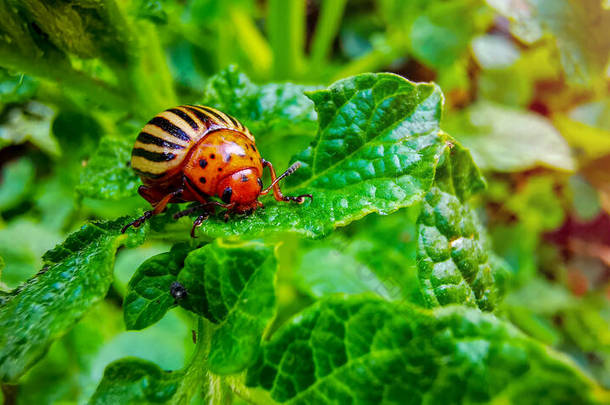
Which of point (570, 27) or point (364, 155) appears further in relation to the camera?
point (570, 27)

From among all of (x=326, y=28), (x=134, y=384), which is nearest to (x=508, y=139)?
(x=326, y=28)

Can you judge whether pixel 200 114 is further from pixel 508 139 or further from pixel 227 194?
pixel 508 139

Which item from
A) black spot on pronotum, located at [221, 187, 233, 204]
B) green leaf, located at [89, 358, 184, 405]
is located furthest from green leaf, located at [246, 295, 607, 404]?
black spot on pronotum, located at [221, 187, 233, 204]

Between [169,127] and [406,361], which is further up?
[169,127]

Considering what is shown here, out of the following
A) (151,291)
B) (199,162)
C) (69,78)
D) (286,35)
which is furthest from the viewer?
(286,35)

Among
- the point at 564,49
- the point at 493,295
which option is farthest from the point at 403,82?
the point at 564,49

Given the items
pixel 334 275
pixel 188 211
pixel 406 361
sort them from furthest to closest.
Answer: pixel 334 275
pixel 188 211
pixel 406 361

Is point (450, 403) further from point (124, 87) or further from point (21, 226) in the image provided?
point (21, 226)

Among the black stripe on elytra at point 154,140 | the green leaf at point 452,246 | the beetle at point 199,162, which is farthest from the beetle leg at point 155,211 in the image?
the green leaf at point 452,246
